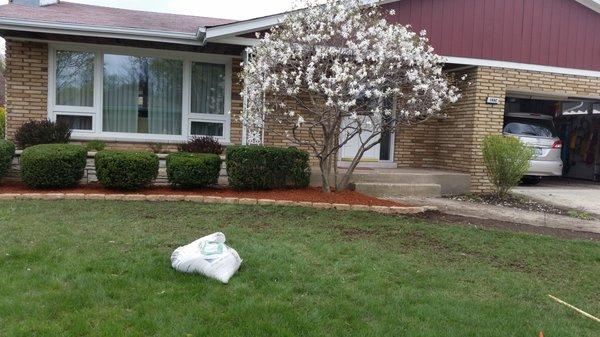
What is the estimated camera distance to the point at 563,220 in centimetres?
827

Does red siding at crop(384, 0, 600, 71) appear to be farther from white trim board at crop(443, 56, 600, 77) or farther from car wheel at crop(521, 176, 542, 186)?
car wheel at crop(521, 176, 542, 186)

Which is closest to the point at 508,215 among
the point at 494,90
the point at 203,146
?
the point at 494,90

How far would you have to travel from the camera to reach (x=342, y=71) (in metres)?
7.75

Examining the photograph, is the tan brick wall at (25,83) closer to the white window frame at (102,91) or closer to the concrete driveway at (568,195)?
the white window frame at (102,91)

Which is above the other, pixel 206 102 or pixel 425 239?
pixel 206 102

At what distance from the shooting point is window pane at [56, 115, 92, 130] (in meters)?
10.5

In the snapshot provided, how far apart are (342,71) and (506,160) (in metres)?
3.90

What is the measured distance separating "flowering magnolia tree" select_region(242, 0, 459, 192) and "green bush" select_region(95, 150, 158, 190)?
177 cm

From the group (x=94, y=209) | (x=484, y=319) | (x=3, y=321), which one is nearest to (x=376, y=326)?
(x=484, y=319)

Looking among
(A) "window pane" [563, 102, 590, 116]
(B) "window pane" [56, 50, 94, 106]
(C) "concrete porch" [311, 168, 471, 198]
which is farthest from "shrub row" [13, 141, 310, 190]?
(A) "window pane" [563, 102, 590, 116]

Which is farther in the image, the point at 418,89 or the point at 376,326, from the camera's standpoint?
the point at 418,89

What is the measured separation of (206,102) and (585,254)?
7.66 m

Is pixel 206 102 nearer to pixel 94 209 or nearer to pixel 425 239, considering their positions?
pixel 94 209

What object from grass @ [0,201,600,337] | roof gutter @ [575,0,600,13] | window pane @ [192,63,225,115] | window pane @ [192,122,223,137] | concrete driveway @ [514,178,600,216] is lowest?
grass @ [0,201,600,337]
